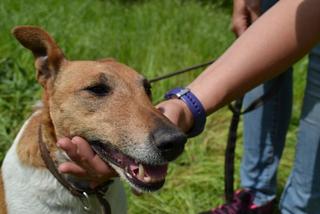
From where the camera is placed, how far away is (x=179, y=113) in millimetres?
2082

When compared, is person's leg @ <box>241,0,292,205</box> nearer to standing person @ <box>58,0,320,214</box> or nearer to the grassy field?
the grassy field

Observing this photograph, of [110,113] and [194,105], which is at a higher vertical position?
[194,105]

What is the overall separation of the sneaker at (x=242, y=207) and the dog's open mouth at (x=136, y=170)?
1.37m

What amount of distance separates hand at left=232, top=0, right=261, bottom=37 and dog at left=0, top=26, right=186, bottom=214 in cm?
68

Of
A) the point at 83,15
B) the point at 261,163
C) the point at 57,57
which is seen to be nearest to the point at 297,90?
the point at 261,163

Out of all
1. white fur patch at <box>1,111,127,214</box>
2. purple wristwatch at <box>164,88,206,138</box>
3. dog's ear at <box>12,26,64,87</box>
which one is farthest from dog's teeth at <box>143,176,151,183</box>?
dog's ear at <box>12,26,64,87</box>

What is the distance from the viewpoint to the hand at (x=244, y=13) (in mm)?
2844

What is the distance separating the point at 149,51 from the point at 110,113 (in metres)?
2.91

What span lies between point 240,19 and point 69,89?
0.98m

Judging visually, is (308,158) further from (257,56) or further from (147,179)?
(147,179)

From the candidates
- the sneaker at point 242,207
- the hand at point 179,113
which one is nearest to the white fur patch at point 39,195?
the hand at point 179,113

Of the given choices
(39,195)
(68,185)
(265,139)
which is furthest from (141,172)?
(265,139)

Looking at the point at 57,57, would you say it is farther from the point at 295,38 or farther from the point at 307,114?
the point at 307,114

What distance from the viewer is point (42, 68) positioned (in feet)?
8.21
